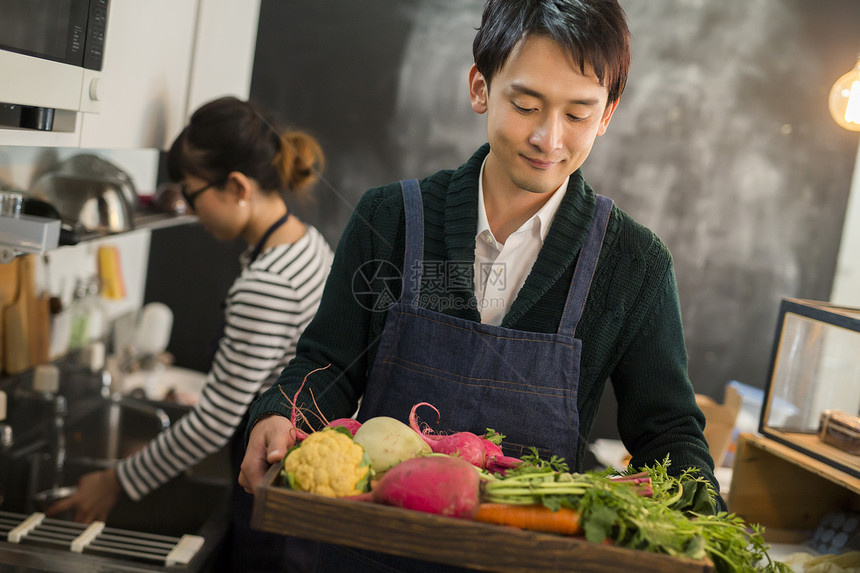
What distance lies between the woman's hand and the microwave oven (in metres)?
0.79

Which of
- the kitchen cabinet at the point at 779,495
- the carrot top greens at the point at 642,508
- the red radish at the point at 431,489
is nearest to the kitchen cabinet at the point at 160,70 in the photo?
the red radish at the point at 431,489

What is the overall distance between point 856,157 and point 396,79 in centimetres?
151

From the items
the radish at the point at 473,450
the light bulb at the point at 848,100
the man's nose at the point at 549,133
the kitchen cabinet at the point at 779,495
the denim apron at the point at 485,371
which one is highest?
the light bulb at the point at 848,100

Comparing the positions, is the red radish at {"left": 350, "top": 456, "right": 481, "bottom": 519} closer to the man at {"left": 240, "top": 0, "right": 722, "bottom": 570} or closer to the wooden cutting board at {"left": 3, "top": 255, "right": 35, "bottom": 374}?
the man at {"left": 240, "top": 0, "right": 722, "bottom": 570}

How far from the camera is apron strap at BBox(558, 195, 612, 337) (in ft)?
3.28

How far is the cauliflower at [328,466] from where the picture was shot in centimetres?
71

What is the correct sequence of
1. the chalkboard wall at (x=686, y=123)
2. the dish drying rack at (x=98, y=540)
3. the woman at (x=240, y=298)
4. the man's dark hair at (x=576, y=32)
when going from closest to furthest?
the man's dark hair at (x=576, y=32) < the dish drying rack at (x=98, y=540) < the woman at (x=240, y=298) < the chalkboard wall at (x=686, y=123)

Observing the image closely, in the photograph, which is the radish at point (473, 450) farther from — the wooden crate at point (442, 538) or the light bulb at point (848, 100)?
the light bulb at point (848, 100)

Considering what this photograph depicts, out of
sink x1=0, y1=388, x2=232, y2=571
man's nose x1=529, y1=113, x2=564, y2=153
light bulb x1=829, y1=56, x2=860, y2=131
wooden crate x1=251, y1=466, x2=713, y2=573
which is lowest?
sink x1=0, y1=388, x2=232, y2=571

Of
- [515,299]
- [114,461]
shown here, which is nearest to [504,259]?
[515,299]

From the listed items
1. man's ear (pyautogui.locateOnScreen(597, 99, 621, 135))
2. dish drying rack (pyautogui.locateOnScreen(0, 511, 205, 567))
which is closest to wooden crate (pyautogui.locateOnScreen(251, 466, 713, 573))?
man's ear (pyautogui.locateOnScreen(597, 99, 621, 135))

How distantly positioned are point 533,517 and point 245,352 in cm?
94

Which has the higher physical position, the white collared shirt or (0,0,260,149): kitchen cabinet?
(0,0,260,149): kitchen cabinet

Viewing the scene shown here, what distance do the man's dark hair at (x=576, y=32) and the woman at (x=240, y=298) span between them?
753 millimetres
